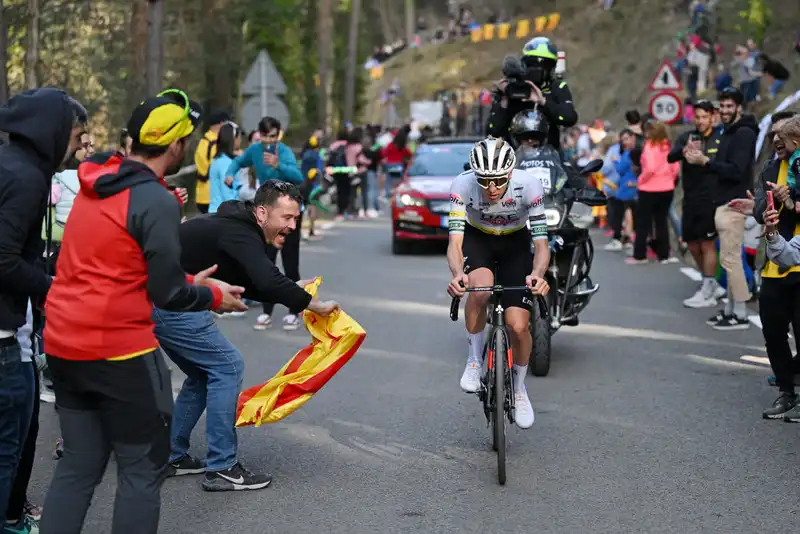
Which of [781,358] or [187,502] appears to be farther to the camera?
[781,358]

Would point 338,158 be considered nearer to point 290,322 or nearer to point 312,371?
point 290,322

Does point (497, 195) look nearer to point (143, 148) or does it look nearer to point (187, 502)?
point (187, 502)

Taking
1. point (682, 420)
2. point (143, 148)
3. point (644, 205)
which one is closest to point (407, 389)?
point (682, 420)

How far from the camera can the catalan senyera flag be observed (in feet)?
22.5

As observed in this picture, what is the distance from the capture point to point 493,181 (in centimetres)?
742

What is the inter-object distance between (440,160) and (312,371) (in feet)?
48.0

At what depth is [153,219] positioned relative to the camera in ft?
15.4

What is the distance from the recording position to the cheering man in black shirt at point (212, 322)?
6.39m

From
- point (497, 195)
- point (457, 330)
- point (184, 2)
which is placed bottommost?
point (457, 330)

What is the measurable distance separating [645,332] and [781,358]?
11.8 feet

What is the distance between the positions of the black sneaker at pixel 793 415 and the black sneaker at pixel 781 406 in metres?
0.04

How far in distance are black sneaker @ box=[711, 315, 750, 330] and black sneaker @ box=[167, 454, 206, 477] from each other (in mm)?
6574

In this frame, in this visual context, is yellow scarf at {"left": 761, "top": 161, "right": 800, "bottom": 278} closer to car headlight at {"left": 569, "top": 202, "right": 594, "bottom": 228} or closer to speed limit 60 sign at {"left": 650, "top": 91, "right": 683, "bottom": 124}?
car headlight at {"left": 569, "top": 202, "right": 594, "bottom": 228}

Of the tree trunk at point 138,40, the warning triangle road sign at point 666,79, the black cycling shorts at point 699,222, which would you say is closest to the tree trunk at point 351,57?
the tree trunk at point 138,40
